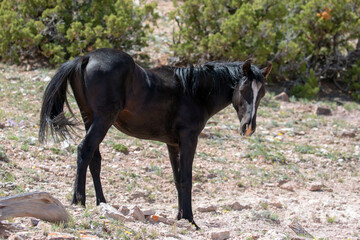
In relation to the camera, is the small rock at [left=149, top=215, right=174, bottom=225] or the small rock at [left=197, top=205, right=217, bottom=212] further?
the small rock at [left=197, top=205, right=217, bottom=212]

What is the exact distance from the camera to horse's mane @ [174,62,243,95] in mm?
5750

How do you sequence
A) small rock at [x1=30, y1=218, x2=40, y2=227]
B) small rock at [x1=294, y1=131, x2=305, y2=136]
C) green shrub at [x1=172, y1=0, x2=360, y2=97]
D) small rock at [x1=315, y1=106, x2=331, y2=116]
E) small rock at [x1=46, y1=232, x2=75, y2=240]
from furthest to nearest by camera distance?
green shrub at [x1=172, y1=0, x2=360, y2=97]
small rock at [x1=315, y1=106, x2=331, y2=116]
small rock at [x1=294, y1=131, x2=305, y2=136]
small rock at [x1=30, y1=218, x2=40, y2=227]
small rock at [x1=46, y1=232, x2=75, y2=240]

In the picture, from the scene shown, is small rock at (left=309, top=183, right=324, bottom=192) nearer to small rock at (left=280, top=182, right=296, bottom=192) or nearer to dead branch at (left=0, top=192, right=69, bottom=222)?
small rock at (left=280, top=182, right=296, bottom=192)

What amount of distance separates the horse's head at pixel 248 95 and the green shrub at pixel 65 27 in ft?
22.7

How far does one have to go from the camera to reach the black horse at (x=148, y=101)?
16.5ft

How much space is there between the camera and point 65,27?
41.6ft

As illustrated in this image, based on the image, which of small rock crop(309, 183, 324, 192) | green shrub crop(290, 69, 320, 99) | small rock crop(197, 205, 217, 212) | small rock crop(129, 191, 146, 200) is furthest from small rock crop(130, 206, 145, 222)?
green shrub crop(290, 69, 320, 99)

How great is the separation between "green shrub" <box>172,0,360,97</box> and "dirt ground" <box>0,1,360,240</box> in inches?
87.4

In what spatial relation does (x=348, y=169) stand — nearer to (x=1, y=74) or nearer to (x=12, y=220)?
(x=12, y=220)

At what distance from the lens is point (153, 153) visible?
8.34 metres

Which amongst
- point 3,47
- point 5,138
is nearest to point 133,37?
point 3,47

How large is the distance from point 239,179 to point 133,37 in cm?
636

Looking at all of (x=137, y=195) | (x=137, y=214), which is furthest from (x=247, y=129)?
(x=137, y=195)

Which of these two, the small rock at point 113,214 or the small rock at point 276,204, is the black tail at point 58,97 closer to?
the small rock at point 113,214
